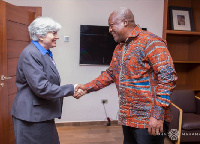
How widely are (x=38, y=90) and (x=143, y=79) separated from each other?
0.74 meters

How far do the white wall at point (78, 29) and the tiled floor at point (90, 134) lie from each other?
201mm

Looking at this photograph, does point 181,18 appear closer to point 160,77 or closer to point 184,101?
point 184,101

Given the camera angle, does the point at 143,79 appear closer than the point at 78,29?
Yes

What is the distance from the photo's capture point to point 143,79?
144cm

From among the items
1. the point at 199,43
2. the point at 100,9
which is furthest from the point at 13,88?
the point at 199,43

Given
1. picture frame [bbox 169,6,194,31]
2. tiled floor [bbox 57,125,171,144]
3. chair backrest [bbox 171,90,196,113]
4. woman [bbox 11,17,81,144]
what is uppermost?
picture frame [bbox 169,6,194,31]

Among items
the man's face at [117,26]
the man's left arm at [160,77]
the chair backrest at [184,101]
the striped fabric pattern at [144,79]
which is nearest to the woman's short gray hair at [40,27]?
the man's face at [117,26]

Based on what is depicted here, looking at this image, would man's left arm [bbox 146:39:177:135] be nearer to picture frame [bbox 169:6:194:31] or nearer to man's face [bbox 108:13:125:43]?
man's face [bbox 108:13:125:43]

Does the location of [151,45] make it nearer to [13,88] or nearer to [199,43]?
[13,88]

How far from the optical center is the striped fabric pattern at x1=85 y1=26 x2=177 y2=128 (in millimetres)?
1338

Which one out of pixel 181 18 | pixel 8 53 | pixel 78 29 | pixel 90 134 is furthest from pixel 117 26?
pixel 181 18

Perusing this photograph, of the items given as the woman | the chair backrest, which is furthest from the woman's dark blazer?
the chair backrest

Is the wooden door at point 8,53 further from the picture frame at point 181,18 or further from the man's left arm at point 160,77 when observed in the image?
the picture frame at point 181,18

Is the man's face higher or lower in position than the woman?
higher
